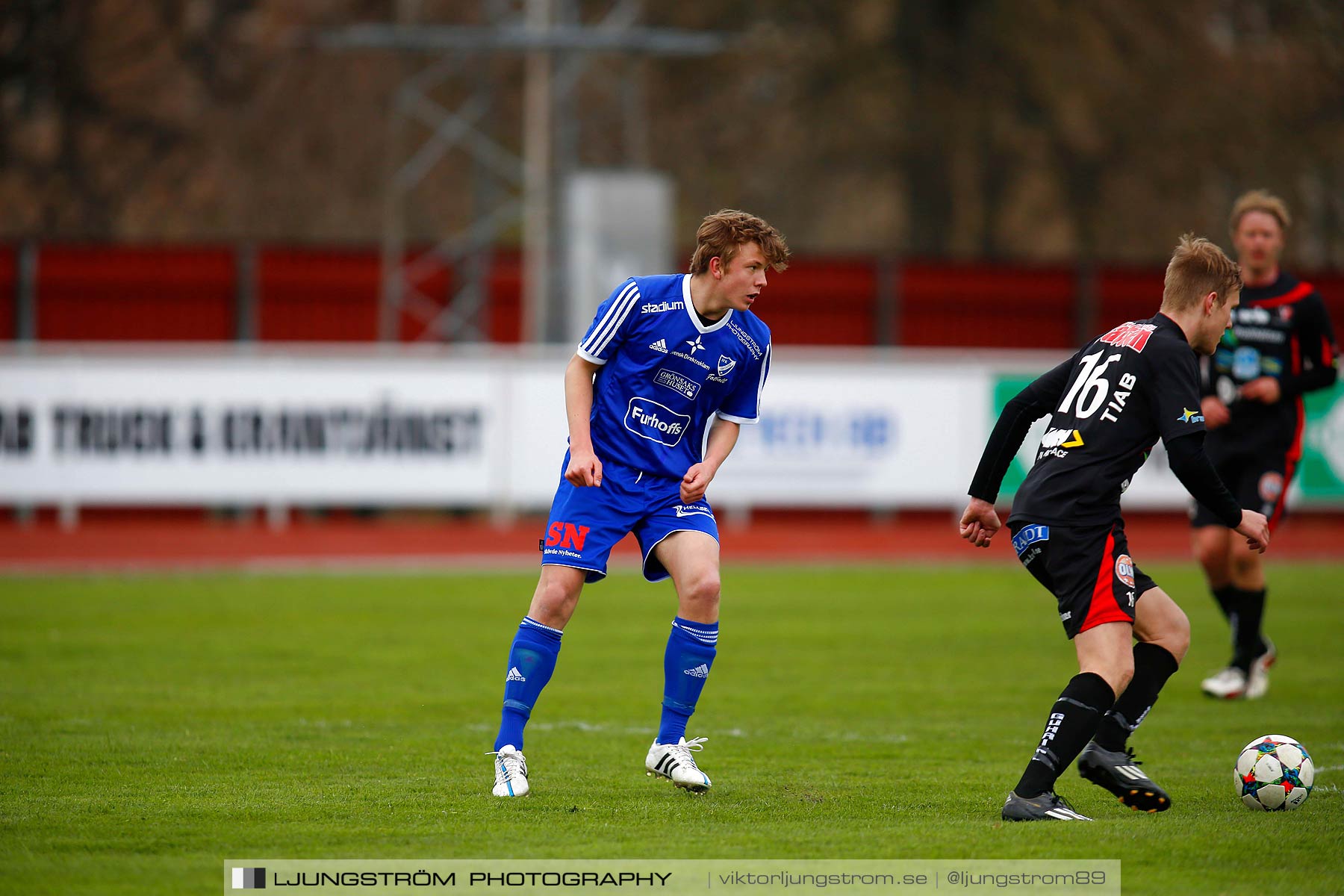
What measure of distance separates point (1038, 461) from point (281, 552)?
12.6 m

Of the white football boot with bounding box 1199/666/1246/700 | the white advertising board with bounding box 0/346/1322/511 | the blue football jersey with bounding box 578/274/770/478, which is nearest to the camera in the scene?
the blue football jersey with bounding box 578/274/770/478

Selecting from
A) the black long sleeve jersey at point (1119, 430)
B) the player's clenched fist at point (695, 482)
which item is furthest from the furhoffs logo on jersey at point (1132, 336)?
the player's clenched fist at point (695, 482)

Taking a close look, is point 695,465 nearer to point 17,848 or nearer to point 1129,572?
point 1129,572

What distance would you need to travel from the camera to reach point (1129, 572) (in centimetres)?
548

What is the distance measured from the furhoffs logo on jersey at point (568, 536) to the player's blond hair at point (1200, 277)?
7.31 ft

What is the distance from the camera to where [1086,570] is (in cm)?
541

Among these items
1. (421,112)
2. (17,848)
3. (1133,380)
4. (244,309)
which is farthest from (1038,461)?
(421,112)

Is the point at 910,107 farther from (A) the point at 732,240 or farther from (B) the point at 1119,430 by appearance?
(B) the point at 1119,430

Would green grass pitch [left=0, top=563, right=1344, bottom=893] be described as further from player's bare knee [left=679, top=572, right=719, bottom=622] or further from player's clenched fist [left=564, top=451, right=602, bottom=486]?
player's clenched fist [left=564, top=451, right=602, bottom=486]

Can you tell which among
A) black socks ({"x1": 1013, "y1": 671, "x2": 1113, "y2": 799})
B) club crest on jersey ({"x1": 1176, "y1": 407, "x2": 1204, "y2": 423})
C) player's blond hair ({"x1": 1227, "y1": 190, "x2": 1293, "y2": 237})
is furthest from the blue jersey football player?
player's blond hair ({"x1": 1227, "y1": 190, "x2": 1293, "y2": 237})

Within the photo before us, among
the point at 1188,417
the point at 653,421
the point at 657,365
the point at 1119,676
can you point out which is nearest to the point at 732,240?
the point at 657,365

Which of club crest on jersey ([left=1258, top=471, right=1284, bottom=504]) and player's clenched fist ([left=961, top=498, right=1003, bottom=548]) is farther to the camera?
club crest on jersey ([left=1258, top=471, right=1284, bottom=504])

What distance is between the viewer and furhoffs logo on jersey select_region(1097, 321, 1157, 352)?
5.50 m

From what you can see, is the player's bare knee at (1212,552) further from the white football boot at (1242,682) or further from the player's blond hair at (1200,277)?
the player's blond hair at (1200,277)
